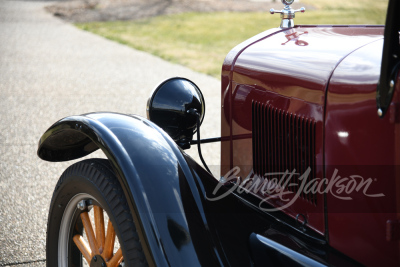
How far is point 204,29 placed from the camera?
13523mm

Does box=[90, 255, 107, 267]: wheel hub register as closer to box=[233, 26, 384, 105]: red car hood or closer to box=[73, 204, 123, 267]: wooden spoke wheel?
box=[73, 204, 123, 267]: wooden spoke wheel

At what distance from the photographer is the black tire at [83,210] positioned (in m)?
1.59

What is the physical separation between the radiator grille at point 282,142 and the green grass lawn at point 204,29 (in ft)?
19.9

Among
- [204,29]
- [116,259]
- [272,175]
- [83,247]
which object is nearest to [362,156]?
[272,175]

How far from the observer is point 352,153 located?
1509mm

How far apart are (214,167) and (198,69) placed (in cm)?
459

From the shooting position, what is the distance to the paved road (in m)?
3.27

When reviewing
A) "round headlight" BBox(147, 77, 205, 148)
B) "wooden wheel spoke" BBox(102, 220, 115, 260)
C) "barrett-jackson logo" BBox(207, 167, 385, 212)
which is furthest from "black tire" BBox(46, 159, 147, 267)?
"round headlight" BBox(147, 77, 205, 148)

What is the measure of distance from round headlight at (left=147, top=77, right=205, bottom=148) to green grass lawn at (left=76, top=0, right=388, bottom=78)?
570cm

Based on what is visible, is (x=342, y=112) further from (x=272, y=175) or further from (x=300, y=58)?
(x=272, y=175)

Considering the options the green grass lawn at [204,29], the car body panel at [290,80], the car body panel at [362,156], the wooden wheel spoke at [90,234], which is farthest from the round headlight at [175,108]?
the green grass lawn at [204,29]

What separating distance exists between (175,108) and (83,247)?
2.47ft

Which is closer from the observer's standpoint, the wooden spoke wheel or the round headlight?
the wooden spoke wheel

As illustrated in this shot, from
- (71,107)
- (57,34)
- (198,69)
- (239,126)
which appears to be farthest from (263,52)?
(57,34)
